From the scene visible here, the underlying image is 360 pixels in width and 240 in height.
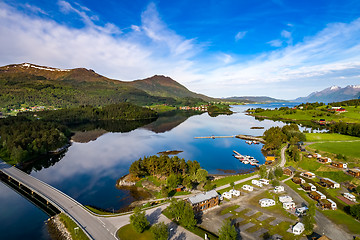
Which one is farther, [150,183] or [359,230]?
[150,183]

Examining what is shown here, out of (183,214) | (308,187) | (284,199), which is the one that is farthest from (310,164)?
(183,214)

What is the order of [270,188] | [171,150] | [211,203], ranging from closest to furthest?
[211,203] < [270,188] < [171,150]

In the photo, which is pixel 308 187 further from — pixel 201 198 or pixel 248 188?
pixel 201 198

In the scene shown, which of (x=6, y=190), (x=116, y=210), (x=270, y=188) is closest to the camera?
(x=116, y=210)

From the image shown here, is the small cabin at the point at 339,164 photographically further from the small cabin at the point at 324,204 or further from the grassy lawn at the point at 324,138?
the grassy lawn at the point at 324,138

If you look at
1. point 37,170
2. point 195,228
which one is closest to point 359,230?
point 195,228

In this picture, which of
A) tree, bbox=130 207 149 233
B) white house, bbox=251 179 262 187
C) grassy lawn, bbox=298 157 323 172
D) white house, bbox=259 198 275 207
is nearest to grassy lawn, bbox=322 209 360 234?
white house, bbox=259 198 275 207

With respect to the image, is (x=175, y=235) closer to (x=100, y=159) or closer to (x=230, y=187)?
(x=230, y=187)
